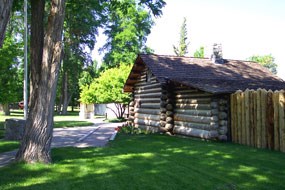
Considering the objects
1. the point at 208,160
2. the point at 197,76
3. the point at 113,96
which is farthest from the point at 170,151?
the point at 113,96

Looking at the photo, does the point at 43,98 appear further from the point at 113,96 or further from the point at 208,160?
the point at 113,96

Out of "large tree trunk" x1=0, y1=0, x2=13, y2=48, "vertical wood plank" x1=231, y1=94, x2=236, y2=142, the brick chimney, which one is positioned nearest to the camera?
"large tree trunk" x1=0, y1=0, x2=13, y2=48

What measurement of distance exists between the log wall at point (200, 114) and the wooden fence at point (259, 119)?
18.7 inches

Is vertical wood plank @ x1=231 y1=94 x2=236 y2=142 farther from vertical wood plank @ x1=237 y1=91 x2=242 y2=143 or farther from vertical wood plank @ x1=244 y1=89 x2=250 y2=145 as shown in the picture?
vertical wood plank @ x1=244 y1=89 x2=250 y2=145

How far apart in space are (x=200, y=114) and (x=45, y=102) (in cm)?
883

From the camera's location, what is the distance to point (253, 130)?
1262cm

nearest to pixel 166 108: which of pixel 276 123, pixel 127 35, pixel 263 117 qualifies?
pixel 263 117

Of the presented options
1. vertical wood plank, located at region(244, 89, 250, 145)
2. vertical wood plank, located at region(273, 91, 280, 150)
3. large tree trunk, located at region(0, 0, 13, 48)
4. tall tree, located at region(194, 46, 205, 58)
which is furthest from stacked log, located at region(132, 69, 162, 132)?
tall tree, located at region(194, 46, 205, 58)

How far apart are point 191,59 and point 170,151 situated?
10.9m

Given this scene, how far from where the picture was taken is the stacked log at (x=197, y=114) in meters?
14.4

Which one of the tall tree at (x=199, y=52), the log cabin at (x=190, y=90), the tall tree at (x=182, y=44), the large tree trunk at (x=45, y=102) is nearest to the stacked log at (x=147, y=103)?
the log cabin at (x=190, y=90)

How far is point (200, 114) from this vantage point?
50.8 ft

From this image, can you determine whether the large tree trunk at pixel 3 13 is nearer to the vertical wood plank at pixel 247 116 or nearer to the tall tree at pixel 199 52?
the vertical wood plank at pixel 247 116

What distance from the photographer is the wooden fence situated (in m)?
11.4
